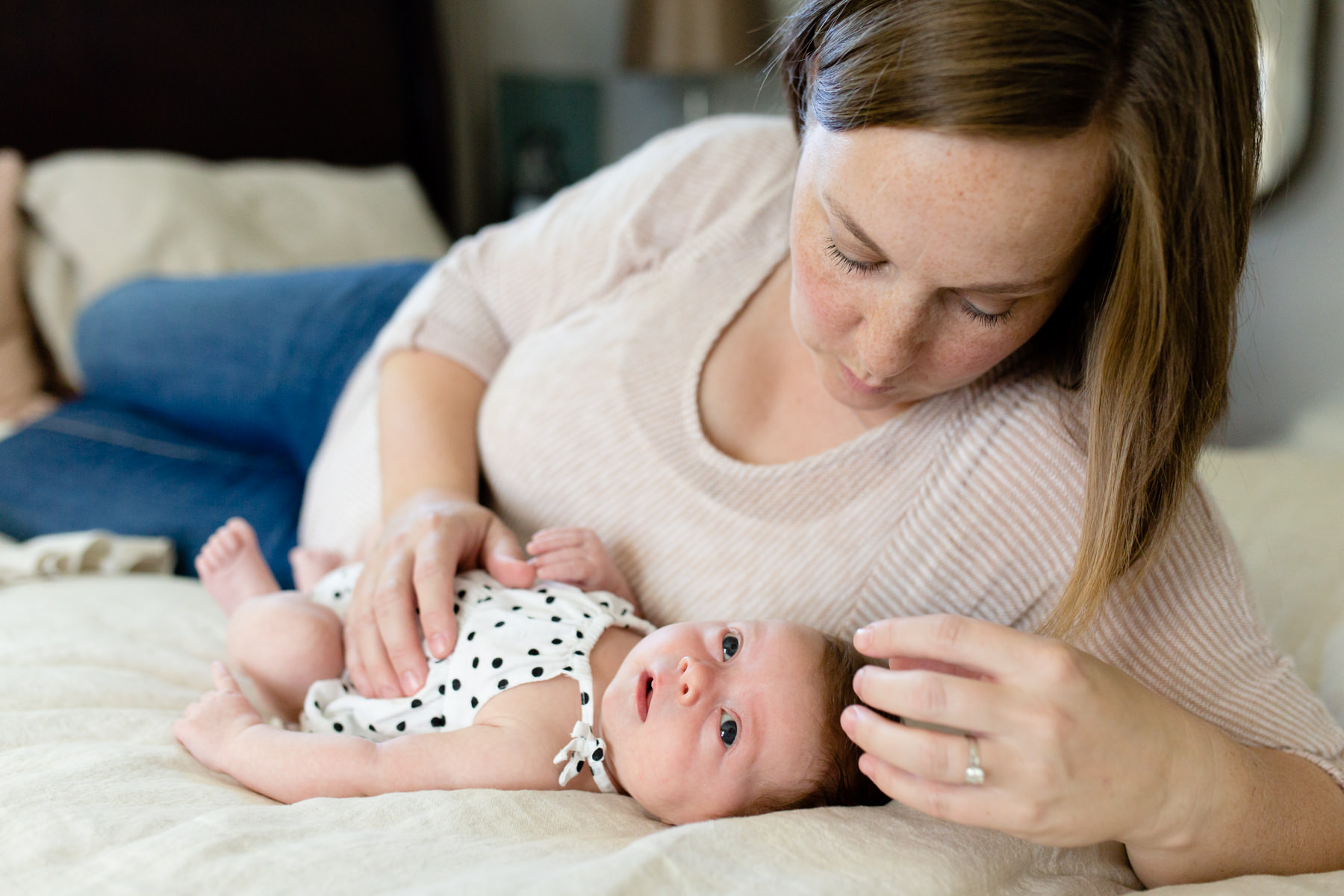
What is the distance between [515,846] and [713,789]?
24cm

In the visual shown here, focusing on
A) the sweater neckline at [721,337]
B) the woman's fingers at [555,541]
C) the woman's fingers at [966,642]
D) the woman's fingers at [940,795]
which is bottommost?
the woman's fingers at [940,795]

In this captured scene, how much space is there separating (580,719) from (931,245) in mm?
Result: 546

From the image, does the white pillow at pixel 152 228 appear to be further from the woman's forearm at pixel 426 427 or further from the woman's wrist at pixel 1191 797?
the woman's wrist at pixel 1191 797

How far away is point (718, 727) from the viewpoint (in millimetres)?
937

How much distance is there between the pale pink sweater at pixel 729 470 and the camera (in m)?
0.92

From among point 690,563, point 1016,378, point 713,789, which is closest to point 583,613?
point 690,563

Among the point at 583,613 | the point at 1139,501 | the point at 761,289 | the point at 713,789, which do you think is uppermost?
the point at 761,289

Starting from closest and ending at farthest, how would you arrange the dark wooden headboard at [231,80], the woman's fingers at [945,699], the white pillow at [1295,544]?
1. the woman's fingers at [945,699]
2. the white pillow at [1295,544]
3. the dark wooden headboard at [231,80]

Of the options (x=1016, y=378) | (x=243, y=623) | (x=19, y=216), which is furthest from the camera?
(x=19, y=216)

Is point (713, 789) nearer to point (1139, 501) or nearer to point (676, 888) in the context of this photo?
point (676, 888)

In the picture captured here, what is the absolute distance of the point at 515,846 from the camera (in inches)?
29.0

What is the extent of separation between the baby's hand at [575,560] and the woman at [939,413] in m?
0.04

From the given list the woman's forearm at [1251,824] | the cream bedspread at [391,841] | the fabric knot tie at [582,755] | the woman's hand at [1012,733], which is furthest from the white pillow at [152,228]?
the woman's forearm at [1251,824]

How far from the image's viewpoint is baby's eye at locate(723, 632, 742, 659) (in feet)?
3.21
